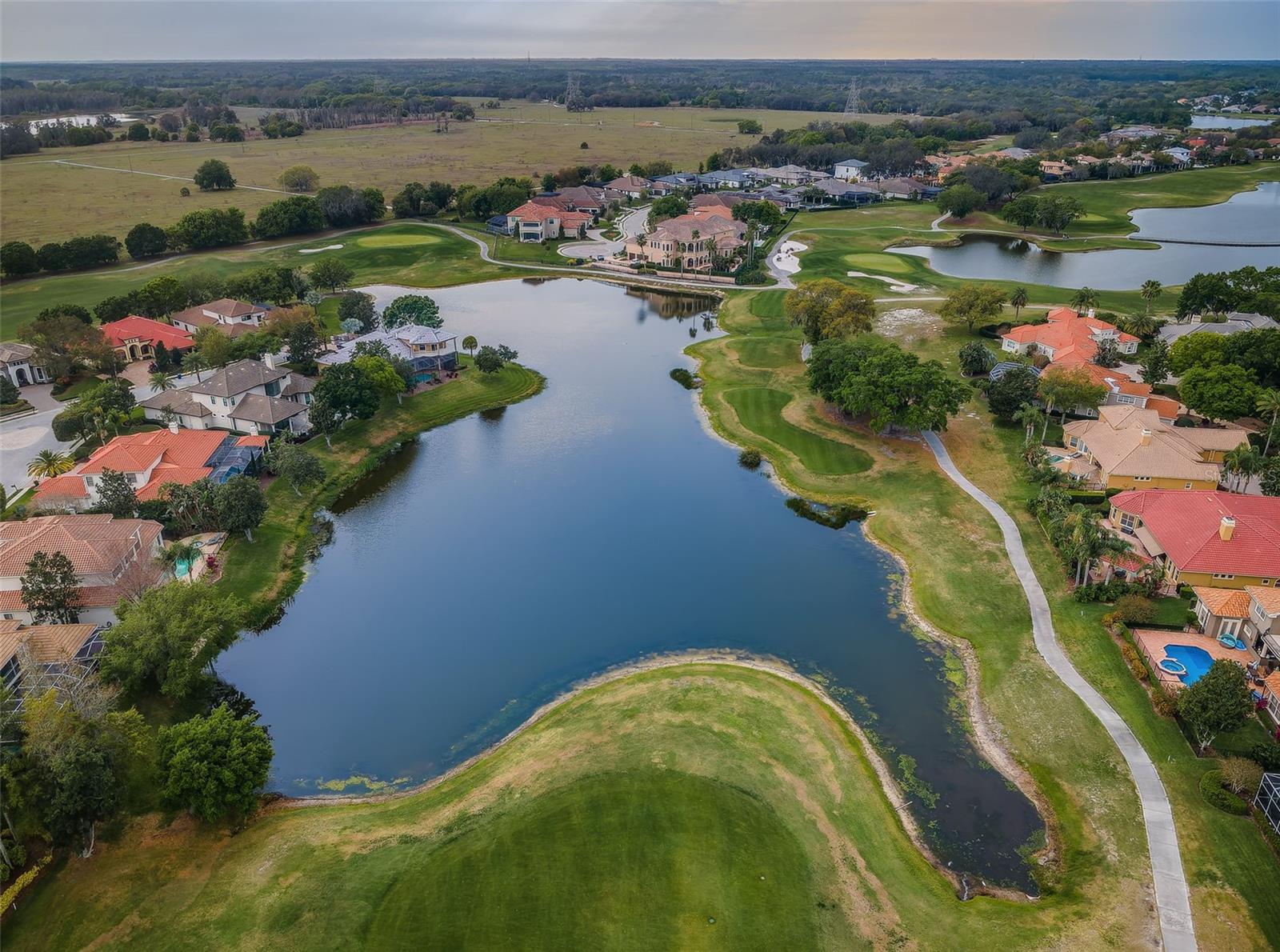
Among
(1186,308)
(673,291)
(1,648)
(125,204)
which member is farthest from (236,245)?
(1186,308)

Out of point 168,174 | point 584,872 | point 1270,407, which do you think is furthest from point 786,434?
point 168,174

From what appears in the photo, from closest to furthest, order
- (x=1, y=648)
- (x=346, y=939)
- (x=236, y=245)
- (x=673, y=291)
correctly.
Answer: (x=346, y=939), (x=1, y=648), (x=673, y=291), (x=236, y=245)

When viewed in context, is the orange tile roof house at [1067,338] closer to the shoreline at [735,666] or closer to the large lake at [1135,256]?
the large lake at [1135,256]

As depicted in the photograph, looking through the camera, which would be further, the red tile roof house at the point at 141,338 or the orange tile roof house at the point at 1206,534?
the red tile roof house at the point at 141,338

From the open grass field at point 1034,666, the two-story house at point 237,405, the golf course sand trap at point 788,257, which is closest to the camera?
the open grass field at point 1034,666

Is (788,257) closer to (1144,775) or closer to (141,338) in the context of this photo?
(141,338)

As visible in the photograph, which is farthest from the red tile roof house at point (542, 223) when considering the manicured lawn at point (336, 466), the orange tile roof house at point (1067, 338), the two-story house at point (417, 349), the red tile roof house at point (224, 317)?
the orange tile roof house at point (1067, 338)

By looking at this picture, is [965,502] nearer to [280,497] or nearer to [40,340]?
[280,497]

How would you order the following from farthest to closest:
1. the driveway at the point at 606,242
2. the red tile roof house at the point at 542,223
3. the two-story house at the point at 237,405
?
the red tile roof house at the point at 542,223 → the driveway at the point at 606,242 → the two-story house at the point at 237,405
